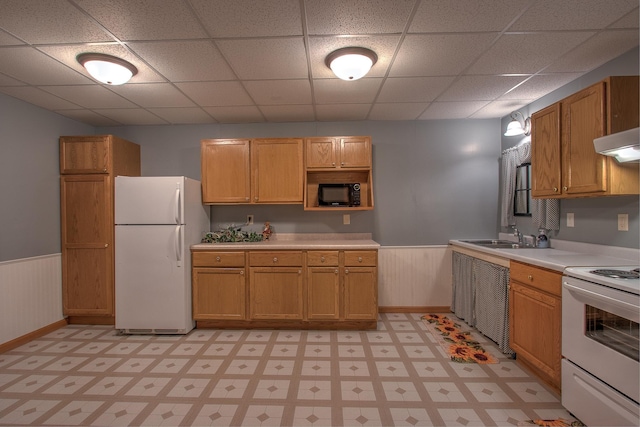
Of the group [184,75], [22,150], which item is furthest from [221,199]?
[22,150]

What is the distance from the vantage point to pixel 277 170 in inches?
142

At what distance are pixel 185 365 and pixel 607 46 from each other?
410 cm

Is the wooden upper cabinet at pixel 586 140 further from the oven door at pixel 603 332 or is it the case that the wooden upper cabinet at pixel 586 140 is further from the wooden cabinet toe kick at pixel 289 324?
the wooden cabinet toe kick at pixel 289 324

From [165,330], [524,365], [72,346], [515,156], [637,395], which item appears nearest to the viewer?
[637,395]

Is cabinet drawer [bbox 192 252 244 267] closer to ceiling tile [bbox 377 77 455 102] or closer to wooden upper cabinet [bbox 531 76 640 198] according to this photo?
ceiling tile [bbox 377 77 455 102]

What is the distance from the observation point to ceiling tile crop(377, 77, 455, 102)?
2682 millimetres

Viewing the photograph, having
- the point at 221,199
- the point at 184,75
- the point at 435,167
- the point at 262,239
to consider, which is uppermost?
the point at 184,75

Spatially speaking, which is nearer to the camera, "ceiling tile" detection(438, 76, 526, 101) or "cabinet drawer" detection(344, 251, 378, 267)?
"ceiling tile" detection(438, 76, 526, 101)

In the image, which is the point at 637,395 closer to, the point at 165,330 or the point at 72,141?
the point at 165,330

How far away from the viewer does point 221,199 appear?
3.62m

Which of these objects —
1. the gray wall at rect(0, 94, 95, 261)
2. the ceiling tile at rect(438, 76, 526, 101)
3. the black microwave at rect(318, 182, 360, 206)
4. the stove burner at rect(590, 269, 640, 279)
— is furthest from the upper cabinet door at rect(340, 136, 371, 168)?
the gray wall at rect(0, 94, 95, 261)

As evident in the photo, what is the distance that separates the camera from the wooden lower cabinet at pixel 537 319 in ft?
6.67

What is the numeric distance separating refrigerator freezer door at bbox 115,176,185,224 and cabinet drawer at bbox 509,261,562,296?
10.6ft

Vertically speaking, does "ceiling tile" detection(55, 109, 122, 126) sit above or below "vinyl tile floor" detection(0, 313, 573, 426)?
above
